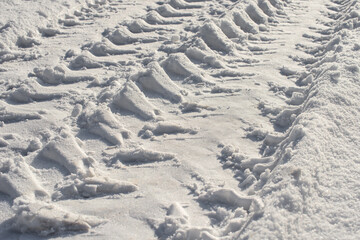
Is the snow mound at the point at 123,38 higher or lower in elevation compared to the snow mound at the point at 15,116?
higher

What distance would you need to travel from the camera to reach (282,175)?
178 centimetres

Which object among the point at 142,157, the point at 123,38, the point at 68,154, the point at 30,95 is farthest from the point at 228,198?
the point at 123,38

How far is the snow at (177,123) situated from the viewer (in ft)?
5.59

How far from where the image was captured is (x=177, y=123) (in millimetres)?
2385

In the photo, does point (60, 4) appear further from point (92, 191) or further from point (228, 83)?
point (92, 191)

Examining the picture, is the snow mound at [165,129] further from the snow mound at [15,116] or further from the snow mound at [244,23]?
the snow mound at [244,23]

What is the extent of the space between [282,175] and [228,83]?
110 centimetres

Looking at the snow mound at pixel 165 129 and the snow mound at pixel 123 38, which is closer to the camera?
the snow mound at pixel 165 129

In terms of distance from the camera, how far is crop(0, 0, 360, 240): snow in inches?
67.1

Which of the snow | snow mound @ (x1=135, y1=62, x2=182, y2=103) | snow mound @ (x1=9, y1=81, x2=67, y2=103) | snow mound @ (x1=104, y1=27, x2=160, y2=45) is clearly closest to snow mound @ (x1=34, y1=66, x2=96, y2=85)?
the snow

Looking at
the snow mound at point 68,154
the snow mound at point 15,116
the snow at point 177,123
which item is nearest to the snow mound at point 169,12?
the snow at point 177,123

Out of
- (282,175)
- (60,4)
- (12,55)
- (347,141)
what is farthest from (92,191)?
(60,4)

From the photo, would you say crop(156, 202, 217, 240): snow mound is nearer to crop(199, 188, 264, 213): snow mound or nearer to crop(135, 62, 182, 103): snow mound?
crop(199, 188, 264, 213): snow mound

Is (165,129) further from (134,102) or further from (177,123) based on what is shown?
(134,102)
